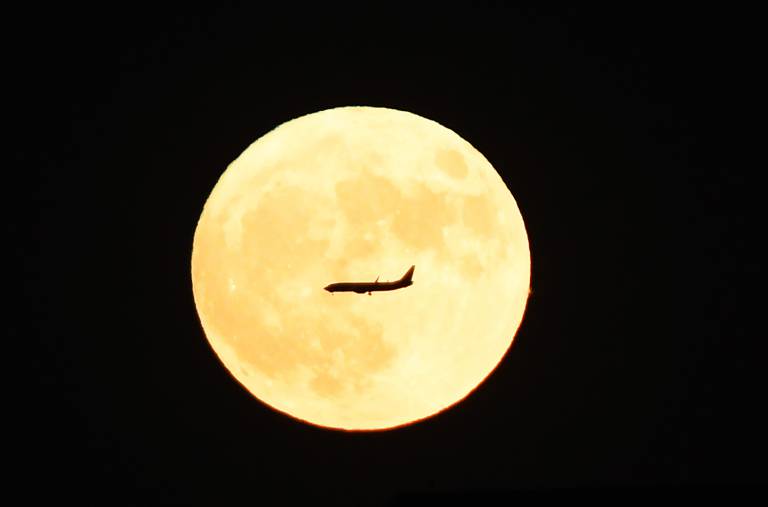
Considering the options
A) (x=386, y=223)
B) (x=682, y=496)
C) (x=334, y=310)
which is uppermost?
(x=386, y=223)

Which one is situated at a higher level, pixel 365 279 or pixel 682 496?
pixel 365 279

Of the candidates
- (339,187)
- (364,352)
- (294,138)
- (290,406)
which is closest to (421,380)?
(364,352)

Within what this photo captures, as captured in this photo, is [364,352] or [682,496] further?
[364,352]

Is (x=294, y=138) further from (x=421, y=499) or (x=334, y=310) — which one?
(x=421, y=499)

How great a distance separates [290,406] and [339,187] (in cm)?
170

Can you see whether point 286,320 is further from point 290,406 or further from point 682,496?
point 682,496

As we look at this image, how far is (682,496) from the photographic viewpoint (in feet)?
20.4

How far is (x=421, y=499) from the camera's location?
6.54 meters

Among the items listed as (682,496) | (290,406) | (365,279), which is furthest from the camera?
(290,406)

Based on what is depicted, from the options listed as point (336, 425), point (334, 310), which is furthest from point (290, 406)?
point (334, 310)

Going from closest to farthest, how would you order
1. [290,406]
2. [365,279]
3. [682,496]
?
[682,496] → [365,279] → [290,406]

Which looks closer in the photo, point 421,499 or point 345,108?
point 421,499

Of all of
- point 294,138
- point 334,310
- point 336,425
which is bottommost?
point 336,425

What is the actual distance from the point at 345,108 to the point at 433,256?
1.40 m
